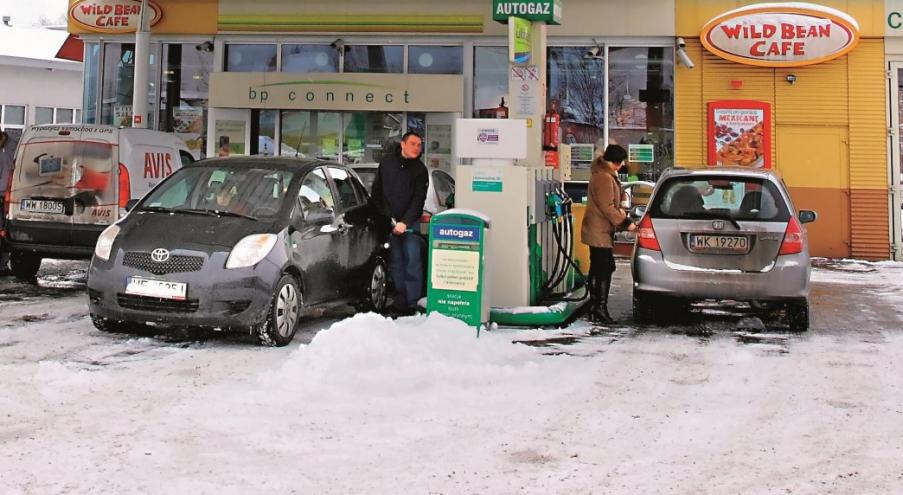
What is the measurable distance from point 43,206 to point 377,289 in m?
4.33

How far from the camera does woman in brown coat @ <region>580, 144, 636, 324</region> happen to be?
328 inches

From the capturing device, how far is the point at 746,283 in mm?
7461

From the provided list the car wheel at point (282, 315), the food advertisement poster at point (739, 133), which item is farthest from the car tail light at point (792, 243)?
the food advertisement poster at point (739, 133)

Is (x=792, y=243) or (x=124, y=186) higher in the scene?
(x=124, y=186)

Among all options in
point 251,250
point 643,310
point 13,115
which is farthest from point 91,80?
point 13,115

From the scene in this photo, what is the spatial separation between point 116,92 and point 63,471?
1540 centimetres

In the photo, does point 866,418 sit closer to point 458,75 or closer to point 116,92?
point 458,75

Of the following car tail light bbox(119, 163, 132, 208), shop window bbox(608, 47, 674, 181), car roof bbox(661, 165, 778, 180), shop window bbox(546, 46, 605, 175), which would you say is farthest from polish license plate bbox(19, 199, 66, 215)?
shop window bbox(608, 47, 674, 181)

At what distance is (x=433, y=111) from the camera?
1619 centimetres

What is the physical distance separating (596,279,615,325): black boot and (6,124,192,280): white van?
18.2 feet

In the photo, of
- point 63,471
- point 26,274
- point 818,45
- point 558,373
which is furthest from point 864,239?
point 63,471

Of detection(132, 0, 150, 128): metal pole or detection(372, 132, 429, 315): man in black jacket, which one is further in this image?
detection(132, 0, 150, 128): metal pole

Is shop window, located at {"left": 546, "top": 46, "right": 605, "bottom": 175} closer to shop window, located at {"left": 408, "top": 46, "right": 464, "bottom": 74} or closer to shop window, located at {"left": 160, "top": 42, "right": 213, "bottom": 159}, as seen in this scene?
shop window, located at {"left": 408, "top": 46, "right": 464, "bottom": 74}

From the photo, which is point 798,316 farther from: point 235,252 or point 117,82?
point 117,82
